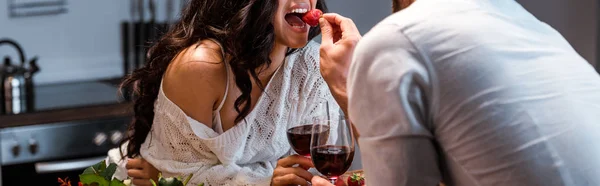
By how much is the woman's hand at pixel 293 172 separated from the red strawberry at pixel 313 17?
347 mm

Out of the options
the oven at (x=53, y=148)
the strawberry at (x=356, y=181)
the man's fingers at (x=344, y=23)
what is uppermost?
the man's fingers at (x=344, y=23)

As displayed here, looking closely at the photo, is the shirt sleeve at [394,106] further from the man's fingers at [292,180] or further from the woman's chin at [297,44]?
the woman's chin at [297,44]

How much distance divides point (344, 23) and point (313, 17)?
48 centimetres

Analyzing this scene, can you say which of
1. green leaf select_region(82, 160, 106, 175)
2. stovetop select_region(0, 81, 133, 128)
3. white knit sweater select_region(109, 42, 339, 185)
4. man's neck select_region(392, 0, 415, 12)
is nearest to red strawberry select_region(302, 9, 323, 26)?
white knit sweater select_region(109, 42, 339, 185)

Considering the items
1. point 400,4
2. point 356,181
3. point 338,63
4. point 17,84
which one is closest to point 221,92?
point 356,181

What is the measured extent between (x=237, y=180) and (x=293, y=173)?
0.23m

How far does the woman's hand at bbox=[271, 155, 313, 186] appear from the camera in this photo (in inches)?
79.2

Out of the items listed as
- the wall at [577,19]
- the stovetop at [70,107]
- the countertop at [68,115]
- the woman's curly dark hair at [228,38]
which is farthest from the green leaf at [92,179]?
the wall at [577,19]

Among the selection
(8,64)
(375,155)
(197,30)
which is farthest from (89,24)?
(375,155)

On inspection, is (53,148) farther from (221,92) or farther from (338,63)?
(338,63)

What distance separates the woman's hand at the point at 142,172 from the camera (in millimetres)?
2383

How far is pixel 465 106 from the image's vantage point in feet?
4.11

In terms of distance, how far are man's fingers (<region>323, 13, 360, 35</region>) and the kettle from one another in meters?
1.99

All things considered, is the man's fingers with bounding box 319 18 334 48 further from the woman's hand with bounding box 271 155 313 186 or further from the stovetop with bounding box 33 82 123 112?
the stovetop with bounding box 33 82 123 112
